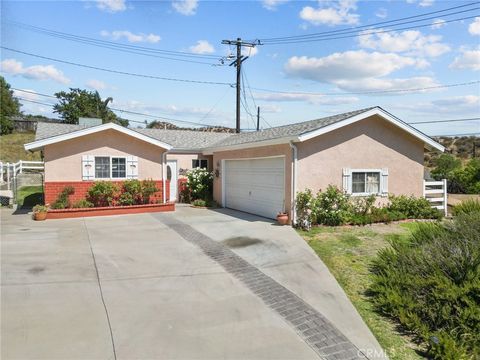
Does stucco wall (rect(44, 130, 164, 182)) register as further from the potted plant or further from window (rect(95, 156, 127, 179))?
the potted plant

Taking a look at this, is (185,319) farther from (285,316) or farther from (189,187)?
(189,187)

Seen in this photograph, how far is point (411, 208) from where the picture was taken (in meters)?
12.5

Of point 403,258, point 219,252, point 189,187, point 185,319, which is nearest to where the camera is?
point 185,319

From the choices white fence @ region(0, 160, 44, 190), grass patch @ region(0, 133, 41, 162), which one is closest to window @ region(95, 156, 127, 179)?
white fence @ region(0, 160, 44, 190)

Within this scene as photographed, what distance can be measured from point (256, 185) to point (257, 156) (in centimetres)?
113

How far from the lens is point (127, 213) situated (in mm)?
13852

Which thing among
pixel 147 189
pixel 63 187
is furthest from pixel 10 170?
pixel 147 189

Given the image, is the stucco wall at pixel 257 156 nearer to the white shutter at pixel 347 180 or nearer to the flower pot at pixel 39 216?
the white shutter at pixel 347 180

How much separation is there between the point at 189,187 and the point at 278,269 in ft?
36.0

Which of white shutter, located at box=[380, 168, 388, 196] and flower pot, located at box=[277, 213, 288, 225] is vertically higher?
white shutter, located at box=[380, 168, 388, 196]

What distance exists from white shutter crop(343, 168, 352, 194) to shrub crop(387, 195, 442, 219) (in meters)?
1.78

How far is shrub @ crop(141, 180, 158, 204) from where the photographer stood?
47.5 feet

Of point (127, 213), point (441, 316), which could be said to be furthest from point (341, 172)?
point (127, 213)

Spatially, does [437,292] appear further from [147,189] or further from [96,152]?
[96,152]
